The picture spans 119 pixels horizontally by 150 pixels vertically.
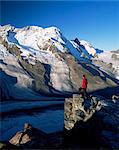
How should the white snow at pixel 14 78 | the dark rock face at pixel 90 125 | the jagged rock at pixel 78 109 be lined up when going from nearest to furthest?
the dark rock face at pixel 90 125
the jagged rock at pixel 78 109
the white snow at pixel 14 78

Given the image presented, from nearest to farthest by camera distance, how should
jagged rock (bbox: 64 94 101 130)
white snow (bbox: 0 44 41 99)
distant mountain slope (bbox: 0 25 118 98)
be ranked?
jagged rock (bbox: 64 94 101 130) → white snow (bbox: 0 44 41 99) → distant mountain slope (bbox: 0 25 118 98)

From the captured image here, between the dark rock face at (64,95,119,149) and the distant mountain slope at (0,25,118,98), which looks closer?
the dark rock face at (64,95,119,149)

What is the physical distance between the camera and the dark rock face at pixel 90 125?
2477cm

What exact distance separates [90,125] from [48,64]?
372ft

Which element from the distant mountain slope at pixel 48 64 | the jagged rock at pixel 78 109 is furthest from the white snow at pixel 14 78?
the jagged rock at pixel 78 109

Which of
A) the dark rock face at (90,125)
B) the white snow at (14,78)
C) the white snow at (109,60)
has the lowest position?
the dark rock face at (90,125)

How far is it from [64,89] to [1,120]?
192 feet

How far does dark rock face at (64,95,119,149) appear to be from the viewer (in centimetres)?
2477

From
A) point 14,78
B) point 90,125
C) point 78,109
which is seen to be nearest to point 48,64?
point 14,78

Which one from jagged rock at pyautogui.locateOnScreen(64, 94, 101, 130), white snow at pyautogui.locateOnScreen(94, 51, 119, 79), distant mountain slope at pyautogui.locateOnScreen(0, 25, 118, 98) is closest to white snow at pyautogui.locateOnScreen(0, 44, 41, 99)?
distant mountain slope at pyautogui.locateOnScreen(0, 25, 118, 98)

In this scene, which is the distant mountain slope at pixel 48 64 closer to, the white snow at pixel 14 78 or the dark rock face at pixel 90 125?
the white snow at pixel 14 78

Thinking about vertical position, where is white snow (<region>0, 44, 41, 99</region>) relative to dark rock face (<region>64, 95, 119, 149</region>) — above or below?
above

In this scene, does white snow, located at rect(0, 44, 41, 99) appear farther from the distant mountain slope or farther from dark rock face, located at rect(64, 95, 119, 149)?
dark rock face, located at rect(64, 95, 119, 149)

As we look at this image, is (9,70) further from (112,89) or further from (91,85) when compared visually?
(112,89)
